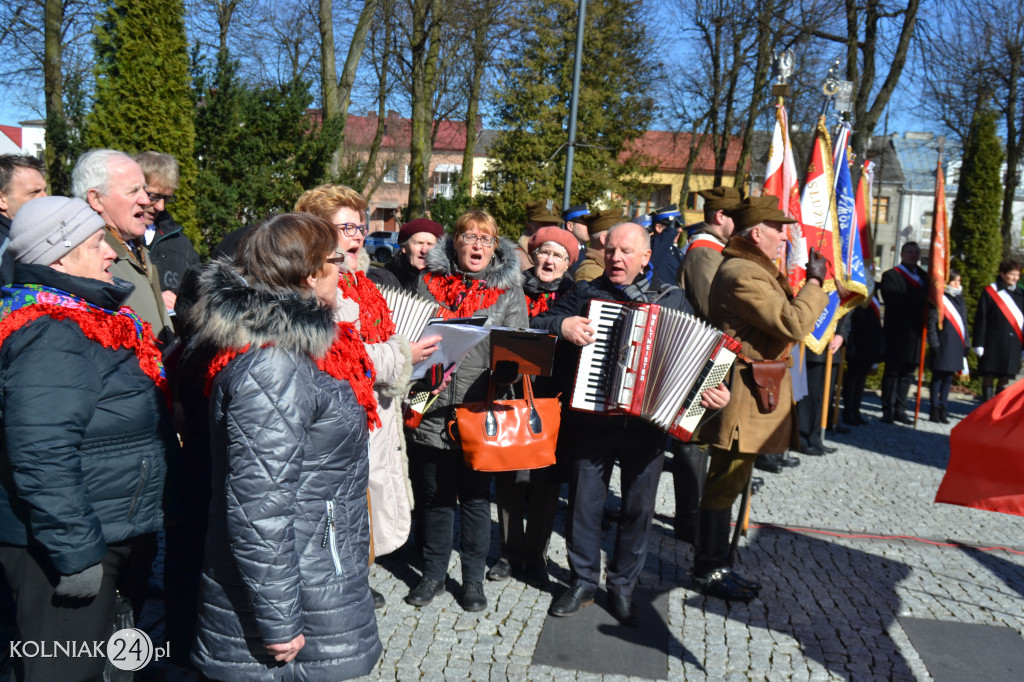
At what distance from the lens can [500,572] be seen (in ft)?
15.2

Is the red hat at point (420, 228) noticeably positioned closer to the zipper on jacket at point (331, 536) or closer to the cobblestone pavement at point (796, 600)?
the cobblestone pavement at point (796, 600)

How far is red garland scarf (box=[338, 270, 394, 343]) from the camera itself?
11.0 feet

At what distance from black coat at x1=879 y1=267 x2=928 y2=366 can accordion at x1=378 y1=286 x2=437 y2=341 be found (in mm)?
7910

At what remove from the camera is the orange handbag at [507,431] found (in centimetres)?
395

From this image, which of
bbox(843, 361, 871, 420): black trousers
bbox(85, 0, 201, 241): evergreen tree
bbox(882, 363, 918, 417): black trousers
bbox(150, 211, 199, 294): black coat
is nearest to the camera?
bbox(150, 211, 199, 294): black coat

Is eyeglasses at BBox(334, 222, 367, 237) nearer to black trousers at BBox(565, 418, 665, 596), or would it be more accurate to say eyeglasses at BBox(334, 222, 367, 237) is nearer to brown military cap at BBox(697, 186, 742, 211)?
black trousers at BBox(565, 418, 665, 596)

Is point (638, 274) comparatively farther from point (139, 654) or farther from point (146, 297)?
point (139, 654)

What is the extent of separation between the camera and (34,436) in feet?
7.64

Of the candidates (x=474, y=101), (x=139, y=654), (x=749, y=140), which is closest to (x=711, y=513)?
(x=139, y=654)

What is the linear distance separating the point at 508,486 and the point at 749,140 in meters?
19.0

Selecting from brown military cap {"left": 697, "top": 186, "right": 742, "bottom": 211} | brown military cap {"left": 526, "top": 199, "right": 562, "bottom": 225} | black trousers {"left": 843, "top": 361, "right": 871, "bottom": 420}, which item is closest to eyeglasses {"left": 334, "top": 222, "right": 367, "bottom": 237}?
brown military cap {"left": 697, "top": 186, "right": 742, "bottom": 211}

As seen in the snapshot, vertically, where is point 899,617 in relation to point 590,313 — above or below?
below

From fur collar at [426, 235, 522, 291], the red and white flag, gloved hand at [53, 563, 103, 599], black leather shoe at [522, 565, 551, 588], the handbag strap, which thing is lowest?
black leather shoe at [522, 565, 551, 588]

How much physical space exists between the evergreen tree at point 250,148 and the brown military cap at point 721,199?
26.7 feet
